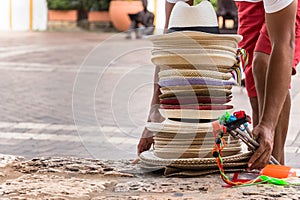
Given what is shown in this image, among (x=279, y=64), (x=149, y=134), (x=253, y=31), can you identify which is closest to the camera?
(x=279, y=64)

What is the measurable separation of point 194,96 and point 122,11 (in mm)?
16299

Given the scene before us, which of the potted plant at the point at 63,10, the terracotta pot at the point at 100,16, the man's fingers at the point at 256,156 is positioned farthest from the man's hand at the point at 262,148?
the potted plant at the point at 63,10

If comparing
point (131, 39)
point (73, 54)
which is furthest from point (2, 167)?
point (131, 39)

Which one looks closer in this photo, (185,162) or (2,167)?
(185,162)

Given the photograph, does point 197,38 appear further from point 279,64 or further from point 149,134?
point 149,134

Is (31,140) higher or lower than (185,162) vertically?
lower

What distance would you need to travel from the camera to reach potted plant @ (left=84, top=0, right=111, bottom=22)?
68.3 feet

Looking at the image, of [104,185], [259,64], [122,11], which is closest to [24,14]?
[122,11]

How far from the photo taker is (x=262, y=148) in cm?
304

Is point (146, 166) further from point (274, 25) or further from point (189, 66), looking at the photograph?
point (274, 25)

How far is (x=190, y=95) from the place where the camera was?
3166 mm

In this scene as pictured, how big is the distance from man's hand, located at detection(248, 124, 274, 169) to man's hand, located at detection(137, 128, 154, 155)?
24.8 inches

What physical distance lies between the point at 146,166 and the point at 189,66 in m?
0.50

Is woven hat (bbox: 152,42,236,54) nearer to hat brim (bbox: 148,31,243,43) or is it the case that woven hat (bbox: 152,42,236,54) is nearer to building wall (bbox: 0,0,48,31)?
hat brim (bbox: 148,31,243,43)
